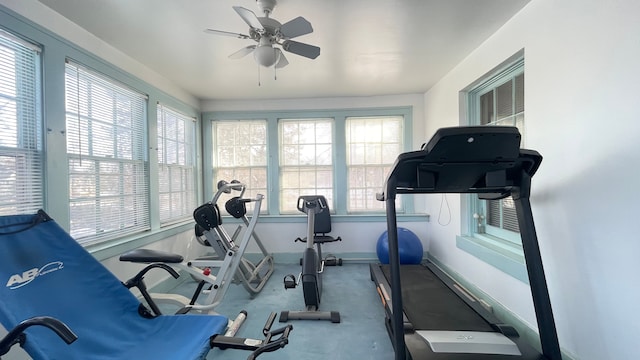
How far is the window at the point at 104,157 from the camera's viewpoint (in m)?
2.07

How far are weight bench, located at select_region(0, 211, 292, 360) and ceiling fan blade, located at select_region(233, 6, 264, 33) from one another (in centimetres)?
171

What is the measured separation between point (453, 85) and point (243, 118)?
3.10 metres

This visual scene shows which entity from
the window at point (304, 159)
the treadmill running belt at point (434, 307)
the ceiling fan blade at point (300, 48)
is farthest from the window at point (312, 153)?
the ceiling fan blade at point (300, 48)

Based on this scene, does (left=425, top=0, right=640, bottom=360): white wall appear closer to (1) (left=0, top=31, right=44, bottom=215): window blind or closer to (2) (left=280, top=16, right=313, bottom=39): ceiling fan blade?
(2) (left=280, top=16, right=313, bottom=39): ceiling fan blade

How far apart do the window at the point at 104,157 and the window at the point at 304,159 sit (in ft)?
6.30

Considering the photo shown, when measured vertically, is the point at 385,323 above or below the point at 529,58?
below

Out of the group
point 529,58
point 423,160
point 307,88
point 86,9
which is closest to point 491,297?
point 423,160

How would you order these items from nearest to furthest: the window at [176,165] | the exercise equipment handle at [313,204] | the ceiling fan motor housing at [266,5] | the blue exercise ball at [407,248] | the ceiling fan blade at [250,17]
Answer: the ceiling fan blade at [250,17] → the ceiling fan motor housing at [266,5] → the exercise equipment handle at [313,204] → the window at [176,165] → the blue exercise ball at [407,248]

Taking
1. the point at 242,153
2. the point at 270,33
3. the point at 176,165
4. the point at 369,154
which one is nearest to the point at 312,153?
the point at 369,154

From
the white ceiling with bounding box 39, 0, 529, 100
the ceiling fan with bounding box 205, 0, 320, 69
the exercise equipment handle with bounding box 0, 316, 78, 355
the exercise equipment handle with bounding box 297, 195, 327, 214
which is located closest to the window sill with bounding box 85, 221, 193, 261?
the exercise equipment handle with bounding box 0, 316, 78, 355

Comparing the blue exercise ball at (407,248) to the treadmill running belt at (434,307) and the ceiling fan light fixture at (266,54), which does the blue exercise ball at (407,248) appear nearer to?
the treadmill running belt at (434,307)

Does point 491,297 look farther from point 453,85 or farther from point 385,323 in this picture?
point 453,85

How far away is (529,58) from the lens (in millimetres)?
1882

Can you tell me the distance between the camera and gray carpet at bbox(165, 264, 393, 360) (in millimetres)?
1935
